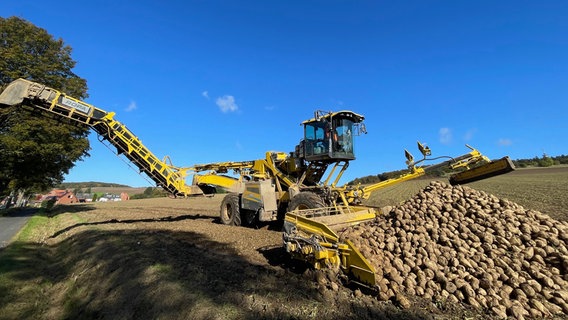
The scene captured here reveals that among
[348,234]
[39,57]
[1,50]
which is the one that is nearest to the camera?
[348,234]

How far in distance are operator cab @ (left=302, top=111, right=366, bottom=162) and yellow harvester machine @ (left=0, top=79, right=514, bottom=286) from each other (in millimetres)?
31

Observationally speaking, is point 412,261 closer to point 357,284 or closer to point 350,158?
point 357,284

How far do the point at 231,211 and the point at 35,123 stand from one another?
1422 cm

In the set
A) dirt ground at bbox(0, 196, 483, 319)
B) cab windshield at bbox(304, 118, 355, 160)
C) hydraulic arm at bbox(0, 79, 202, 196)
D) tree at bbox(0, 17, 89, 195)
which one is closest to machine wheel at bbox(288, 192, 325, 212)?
dirt ground at bbox(0, 196, 483, 319)

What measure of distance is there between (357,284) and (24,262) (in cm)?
794

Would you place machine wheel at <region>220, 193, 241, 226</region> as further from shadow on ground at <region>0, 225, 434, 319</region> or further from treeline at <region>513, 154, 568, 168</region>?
treeline at <region>513, 154, 568, 168</region>

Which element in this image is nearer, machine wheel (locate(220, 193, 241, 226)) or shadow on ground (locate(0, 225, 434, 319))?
shadow on ground (locate(0, 225, 434, 319))

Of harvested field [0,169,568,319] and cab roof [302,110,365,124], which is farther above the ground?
cab roof [302,110,365,124]

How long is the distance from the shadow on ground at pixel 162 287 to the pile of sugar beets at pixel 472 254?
2.60 ft

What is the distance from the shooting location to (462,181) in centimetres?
873

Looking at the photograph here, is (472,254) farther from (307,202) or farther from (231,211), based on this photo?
(231,211)

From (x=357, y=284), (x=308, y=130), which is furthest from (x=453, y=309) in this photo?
(x=308, y=130)

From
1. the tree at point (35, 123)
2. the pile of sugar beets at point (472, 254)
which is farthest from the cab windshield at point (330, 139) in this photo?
the tree at point (35, 123)

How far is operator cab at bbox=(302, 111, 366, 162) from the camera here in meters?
10.3
